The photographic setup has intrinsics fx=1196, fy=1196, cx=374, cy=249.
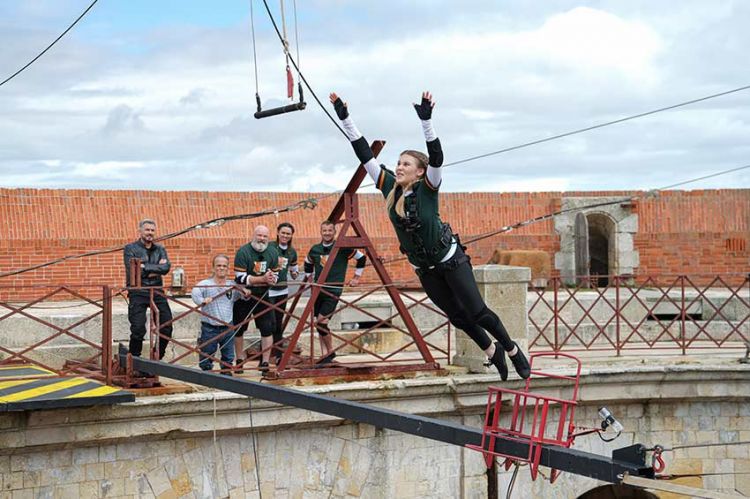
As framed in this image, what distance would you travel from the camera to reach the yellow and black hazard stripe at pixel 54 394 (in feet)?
33.8

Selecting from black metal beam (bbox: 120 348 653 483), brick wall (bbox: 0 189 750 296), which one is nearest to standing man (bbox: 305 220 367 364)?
black metal beam (bbox: 120 348 653 483)

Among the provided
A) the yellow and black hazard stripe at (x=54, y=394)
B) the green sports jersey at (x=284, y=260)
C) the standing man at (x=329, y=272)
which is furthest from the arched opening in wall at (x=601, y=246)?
the yellow and black hazard stripe at (x=54, y=394)

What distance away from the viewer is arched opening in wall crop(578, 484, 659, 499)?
14344 millimetres

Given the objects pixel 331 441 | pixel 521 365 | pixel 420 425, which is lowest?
pixel 331 441

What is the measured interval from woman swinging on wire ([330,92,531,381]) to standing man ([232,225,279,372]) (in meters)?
4.74

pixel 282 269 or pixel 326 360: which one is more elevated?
pixel 282 269

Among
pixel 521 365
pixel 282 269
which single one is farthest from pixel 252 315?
pixel 521 365

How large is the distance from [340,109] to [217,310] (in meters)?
5.20

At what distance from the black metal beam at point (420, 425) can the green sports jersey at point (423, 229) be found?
1.12 m

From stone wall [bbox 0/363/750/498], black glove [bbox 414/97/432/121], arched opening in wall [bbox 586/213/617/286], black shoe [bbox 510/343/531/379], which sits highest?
arched opening in wall [bbox 586/213/617/286]

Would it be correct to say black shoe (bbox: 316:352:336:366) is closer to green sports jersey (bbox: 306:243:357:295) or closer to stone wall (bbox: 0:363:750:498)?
stone wall (bbox: 0:363:750:498)

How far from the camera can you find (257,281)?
41.0 feet

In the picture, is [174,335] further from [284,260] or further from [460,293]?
[460,293]

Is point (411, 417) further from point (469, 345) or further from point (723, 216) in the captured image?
point (723, 216)
